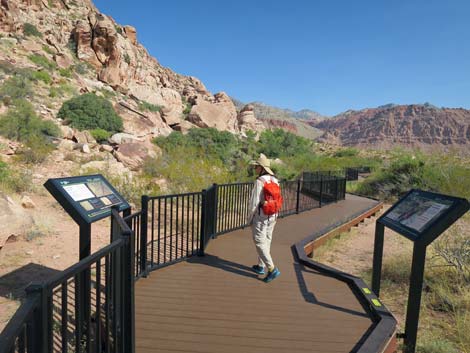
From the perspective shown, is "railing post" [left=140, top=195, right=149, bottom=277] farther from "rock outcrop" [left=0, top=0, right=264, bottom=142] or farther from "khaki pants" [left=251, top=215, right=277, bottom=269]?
"rock outcrop" [left=0, top=0, right=264, bottom=142]

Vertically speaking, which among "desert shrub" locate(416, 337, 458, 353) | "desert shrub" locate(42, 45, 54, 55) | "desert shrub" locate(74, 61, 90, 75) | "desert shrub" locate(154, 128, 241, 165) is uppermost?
"desert shrub" locate(42, 45, 54, 55)

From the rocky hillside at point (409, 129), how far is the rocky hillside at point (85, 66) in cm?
9805

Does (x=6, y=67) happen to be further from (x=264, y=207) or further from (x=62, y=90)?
(x=264, y=207)

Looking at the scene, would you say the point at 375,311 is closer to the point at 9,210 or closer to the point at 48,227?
the point at 9,210

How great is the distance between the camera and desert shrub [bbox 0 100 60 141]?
16.5 m

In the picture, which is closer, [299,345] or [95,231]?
[299,345]

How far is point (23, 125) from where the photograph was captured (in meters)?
17.6

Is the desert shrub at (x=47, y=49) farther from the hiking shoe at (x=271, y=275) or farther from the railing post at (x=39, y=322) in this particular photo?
the railing post at (x=39, y=322)

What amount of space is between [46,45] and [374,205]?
38.9m

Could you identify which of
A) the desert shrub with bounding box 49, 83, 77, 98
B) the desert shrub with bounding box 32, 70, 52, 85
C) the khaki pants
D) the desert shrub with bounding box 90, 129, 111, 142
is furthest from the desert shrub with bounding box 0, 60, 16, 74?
the khaki pants

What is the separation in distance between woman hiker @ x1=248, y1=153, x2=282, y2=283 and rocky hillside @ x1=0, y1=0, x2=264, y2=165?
2307 centimetres

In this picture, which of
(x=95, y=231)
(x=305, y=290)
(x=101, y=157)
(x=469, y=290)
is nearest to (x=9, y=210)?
(x=95, y=231)

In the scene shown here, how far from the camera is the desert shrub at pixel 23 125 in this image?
16.5 m

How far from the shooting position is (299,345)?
306cm
